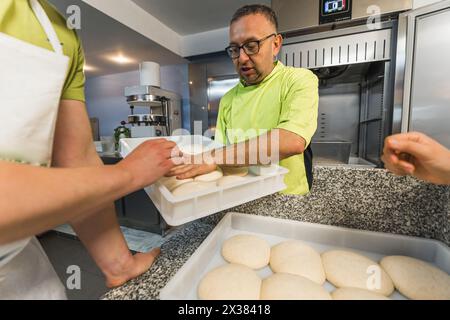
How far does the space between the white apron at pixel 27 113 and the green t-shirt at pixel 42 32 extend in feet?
0.06

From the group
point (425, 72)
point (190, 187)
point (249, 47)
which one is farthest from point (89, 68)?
point (425, 72)

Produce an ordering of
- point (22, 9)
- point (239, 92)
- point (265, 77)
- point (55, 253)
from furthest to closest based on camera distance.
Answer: point (55, 253) < point (239, 92) < point (265, 77) < point (22, 9)

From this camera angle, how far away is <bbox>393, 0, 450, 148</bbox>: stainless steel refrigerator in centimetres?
129

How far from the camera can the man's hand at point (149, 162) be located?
392mm

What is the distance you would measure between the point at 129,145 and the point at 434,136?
1.77 metres

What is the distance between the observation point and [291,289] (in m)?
0.41

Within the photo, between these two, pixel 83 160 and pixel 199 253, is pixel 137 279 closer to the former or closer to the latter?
pixel 199 253

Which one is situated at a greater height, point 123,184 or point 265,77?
point 265,77

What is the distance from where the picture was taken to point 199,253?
469 mm

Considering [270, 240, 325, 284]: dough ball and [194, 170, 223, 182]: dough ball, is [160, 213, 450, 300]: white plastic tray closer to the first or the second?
[270, 240, 325, 284]: dough ball

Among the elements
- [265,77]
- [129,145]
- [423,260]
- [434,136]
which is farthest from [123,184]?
[434,136]

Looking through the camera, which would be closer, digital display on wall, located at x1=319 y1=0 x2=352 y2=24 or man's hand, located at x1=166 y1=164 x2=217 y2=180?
man's hand, located at x1=166 y1=164 x2=217 y2=180

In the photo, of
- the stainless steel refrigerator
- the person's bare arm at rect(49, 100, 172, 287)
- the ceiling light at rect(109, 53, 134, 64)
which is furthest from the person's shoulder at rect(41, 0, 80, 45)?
the ceiling light at rect(109, 53, 134, 64)

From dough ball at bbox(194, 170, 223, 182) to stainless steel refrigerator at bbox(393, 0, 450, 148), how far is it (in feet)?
4.75
